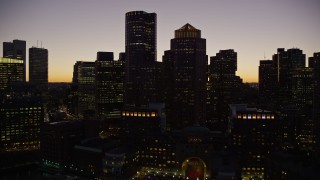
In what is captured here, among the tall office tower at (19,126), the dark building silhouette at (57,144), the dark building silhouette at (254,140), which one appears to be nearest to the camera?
the dark building silhouette at (254,140)

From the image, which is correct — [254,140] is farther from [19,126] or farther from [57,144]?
[19,126]

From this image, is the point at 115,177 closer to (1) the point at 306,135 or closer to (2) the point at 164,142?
(2) the point at 164,142

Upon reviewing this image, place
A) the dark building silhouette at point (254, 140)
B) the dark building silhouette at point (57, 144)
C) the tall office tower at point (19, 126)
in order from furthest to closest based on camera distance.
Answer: the tall office tower at point (19, 126), the dark building silhouette at point (57, 144), the dark building silhouette at point (254, 140)

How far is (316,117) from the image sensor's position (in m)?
152

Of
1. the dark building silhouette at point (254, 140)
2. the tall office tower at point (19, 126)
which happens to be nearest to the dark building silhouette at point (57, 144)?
the tall office tower at point (19, 126)

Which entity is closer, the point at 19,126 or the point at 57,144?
the point at 57,144

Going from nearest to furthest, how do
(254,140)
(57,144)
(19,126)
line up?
(254,140) → (57,144) → (19,126)

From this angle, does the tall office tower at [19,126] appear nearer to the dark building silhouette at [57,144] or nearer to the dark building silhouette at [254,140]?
the dark building silhouette at [57,144]

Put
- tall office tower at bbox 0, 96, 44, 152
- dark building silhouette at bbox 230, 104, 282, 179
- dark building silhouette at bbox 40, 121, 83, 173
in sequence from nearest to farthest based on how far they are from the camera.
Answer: dark building silhouette at bbox 230, 104, 282, 179 < dark building silhouette at bbox 40, 121, 83, 173 < tall office tower at bbox 0, 96, 44, 152

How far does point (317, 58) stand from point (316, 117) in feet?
89.0

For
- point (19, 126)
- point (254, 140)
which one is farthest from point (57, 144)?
point (254, 140)

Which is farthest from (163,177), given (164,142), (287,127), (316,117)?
(287,127)

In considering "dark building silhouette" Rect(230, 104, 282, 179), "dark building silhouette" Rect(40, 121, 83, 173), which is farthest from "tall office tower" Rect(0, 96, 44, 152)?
"dark building silhouette" Rect(230, 104, 282, 179)

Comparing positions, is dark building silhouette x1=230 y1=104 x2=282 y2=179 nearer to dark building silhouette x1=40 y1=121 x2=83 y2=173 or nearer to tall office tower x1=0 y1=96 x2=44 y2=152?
dark building silhouette x1=40 y1=121 x2=83 y2=173
